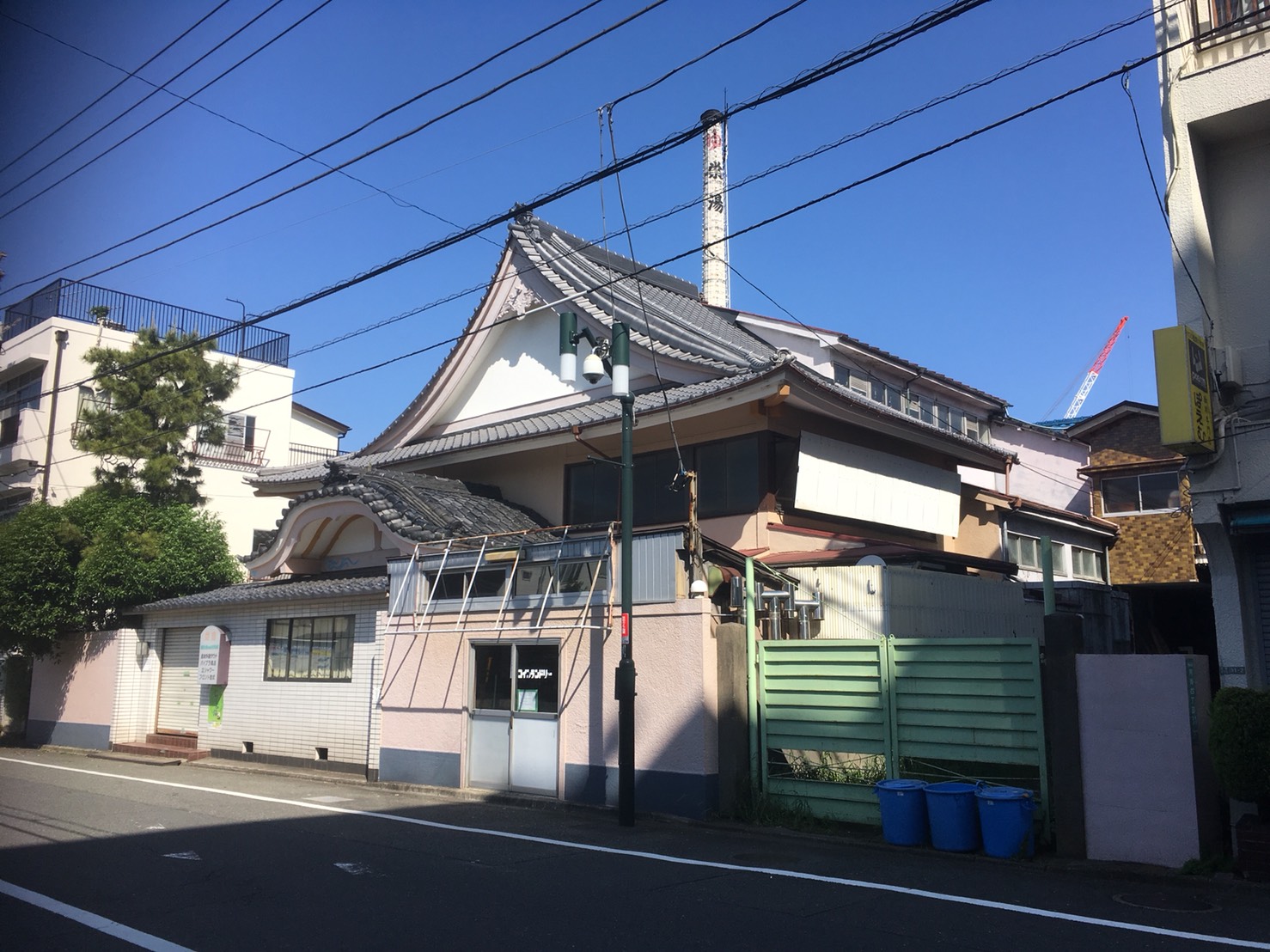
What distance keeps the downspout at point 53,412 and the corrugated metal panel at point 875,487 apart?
2682 centimetres

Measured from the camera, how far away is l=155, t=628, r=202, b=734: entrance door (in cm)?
2180

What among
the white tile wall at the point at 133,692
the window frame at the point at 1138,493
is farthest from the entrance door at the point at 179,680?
the window frame at the point at 1138,493

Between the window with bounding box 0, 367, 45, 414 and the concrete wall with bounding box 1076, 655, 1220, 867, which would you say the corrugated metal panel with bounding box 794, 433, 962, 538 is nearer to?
the concrete wall with bounding box 1076, 655, 1220, 867

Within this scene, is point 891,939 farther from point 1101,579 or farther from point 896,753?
point 1101,579

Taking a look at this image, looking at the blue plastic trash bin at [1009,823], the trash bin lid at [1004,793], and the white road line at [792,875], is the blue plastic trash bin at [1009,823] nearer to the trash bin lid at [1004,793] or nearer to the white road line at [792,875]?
the trash bin lid at [1004,793]

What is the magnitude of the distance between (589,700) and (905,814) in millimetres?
4668

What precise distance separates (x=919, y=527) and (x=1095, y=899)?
1058cm

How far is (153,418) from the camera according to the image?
2525cm

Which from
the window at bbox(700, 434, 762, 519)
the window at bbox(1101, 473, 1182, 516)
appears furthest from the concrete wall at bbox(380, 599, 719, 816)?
the window at bbox(1101, 473, 1182, 516)

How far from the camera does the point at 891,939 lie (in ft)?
22.8

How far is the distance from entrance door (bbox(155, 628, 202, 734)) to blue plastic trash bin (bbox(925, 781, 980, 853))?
16681 mm

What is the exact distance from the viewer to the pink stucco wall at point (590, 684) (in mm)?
12359

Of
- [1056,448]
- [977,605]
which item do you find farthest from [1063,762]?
[1056,448]

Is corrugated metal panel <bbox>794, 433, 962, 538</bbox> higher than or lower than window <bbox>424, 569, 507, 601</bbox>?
higher
